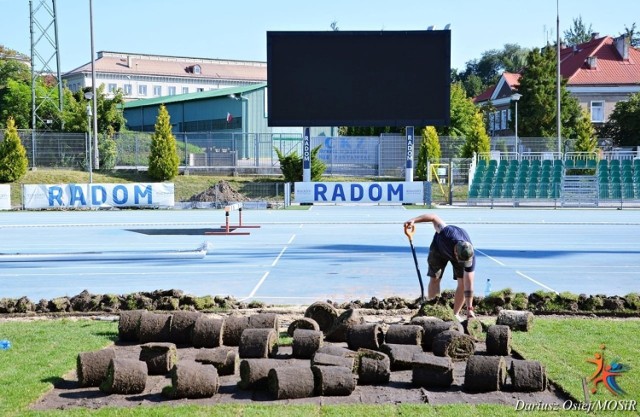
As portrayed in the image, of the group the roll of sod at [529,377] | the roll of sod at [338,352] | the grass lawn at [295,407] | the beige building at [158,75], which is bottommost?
the grass lawn at [295,407]

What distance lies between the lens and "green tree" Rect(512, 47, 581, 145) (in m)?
69.1

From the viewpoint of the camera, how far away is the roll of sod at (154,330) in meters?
10.4

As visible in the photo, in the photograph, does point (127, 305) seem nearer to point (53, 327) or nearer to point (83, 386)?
point (53, 327)

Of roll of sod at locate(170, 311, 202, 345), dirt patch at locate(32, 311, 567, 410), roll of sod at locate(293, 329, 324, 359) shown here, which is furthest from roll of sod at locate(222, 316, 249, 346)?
dirt patch at locate(32, 311, 567, 410)

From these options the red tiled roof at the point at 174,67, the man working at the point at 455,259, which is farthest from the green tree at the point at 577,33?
the man working at the point at 455,259

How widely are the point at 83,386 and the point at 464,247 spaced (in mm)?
5294

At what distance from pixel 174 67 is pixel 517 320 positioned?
364ft

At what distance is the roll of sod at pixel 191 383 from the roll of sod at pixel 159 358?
792 mm

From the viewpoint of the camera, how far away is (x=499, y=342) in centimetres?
949

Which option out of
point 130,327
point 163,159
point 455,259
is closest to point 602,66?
point 163,159

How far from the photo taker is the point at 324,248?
22.6 metres

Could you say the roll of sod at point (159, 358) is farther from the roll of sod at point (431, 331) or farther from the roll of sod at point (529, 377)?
the roll of sod at point (529, 377)

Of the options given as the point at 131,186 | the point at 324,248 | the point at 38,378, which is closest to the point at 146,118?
the point at 131,186

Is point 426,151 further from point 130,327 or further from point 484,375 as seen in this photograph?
point 484,375
